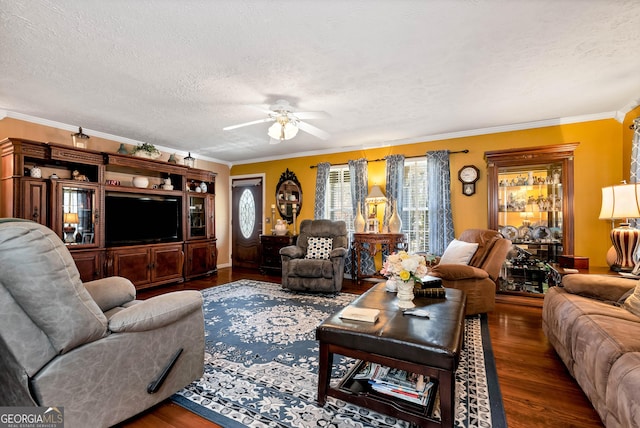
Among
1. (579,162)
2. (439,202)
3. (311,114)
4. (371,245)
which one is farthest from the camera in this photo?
(371,245)

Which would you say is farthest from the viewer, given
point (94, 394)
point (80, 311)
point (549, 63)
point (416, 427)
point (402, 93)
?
point (402, 93)

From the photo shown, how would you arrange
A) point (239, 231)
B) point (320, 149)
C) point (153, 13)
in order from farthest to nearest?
point (239, 231)
point (320, 149)
point (153, 13)

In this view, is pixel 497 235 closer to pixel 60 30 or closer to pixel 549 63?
pixel 549 63

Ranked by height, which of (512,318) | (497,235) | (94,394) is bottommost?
(512,318)

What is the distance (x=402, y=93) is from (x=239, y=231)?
496 cm

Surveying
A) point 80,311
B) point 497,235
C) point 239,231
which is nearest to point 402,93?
point 497,235

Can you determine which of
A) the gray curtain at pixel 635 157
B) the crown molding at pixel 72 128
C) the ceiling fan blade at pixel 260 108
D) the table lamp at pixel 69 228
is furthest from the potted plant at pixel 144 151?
the gray curtain at pixel 635 157

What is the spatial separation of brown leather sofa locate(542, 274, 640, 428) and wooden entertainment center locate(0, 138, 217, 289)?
5250 mm

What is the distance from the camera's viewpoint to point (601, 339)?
1.55 metres

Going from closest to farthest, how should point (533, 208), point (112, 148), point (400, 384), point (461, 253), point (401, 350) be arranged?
point (401, 350) < point (400, 384) < point (461, 253) < point (533, 208) < point (112, 148)

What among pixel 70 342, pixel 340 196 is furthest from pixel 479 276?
pixel 70 342

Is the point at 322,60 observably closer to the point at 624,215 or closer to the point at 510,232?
the point at 624,215

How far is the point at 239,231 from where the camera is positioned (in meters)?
6.73
